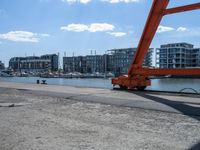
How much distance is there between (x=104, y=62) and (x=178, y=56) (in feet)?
138

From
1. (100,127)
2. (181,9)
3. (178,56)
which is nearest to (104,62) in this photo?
(178,56)

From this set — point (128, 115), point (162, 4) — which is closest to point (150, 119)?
point (128, 115)

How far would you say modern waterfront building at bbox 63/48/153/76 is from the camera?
166275 mm

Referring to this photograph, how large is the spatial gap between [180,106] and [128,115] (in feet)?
8.88

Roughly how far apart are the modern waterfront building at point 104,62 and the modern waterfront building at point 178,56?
5674 mm

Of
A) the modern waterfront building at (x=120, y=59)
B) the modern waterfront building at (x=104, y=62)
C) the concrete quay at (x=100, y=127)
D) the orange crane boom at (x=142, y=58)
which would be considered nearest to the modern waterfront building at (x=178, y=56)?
the modern waterfront building at (x=104, y=62)

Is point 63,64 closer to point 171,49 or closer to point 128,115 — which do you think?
point 171,49

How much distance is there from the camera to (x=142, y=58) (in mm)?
21172

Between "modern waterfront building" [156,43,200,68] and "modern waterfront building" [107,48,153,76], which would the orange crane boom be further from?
"modern waterfront building" [107,48,153,76]

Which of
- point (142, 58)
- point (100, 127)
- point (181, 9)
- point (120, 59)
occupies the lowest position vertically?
point (100, 127)

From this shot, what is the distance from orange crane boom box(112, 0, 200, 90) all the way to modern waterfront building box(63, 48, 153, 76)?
131 metres

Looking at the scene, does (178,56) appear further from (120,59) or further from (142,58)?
(142,58)

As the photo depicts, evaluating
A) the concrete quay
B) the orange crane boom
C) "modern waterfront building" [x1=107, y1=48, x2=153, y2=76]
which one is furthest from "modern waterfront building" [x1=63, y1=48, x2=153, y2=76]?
the concrete quay

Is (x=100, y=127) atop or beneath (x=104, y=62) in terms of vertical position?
beneath
